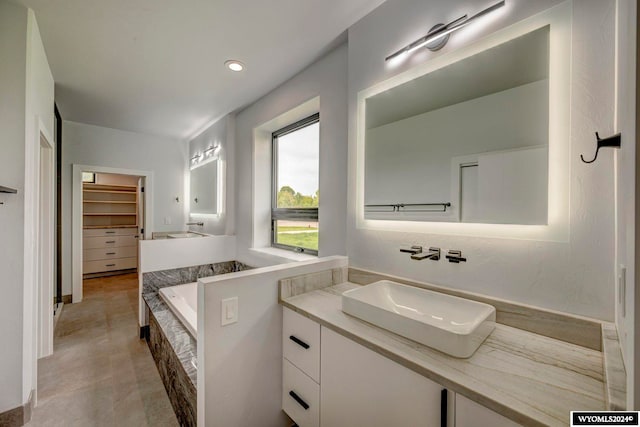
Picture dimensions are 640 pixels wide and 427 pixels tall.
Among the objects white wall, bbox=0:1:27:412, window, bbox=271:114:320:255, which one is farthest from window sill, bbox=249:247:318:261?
white wall, bbox=0:1:27:412

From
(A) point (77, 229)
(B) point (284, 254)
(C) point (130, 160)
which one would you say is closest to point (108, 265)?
(A) point (77, 229)

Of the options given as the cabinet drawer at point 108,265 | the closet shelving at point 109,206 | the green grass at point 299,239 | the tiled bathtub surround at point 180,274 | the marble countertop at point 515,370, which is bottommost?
the cabinet drawer at point 108,265

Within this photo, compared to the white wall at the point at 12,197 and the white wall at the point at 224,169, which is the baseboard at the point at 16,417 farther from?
the white wall at the point at 224,169

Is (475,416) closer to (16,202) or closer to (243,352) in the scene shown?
(243,352)

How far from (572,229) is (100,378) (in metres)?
3.14

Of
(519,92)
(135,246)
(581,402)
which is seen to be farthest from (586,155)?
(135,246)

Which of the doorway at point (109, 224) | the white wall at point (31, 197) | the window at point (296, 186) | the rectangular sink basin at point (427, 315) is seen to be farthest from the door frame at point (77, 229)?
the rectangular sink basin at point (427, 315)

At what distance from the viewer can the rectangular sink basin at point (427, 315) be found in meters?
0.90

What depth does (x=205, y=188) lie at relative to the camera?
416 centimetres

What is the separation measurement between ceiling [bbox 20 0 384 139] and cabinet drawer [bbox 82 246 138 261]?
10.1 feet

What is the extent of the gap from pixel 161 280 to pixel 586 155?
136 inches

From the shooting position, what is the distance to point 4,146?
5.25 ft

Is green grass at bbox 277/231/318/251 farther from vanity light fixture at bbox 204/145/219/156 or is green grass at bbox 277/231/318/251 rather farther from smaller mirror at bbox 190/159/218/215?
vanity light fixture at bbox 204/145/219/156

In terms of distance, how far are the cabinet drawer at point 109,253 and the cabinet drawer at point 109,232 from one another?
0.94ft
